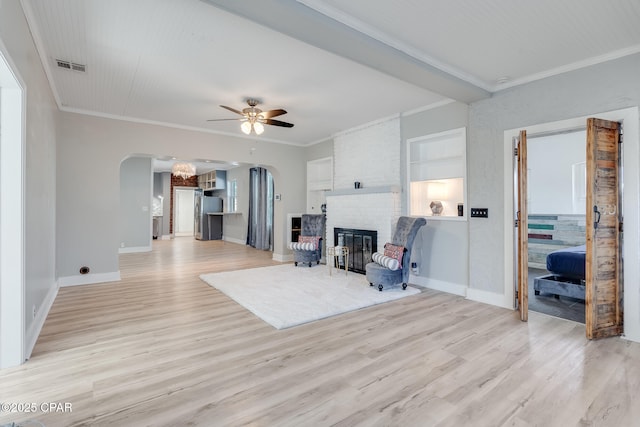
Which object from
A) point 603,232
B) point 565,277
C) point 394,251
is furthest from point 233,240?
point 603,232

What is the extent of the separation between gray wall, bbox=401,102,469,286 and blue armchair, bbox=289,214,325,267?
196cm

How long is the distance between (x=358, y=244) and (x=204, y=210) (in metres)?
8.05

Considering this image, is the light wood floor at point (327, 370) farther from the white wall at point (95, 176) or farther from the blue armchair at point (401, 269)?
the white wall at point (95, 176)

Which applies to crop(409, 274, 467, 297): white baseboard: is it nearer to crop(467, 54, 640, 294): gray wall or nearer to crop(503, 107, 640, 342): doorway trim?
crop(467, 54, 640, 294): gray wall

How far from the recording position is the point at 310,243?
6242mm

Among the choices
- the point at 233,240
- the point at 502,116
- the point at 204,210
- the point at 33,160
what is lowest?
the point at 233,240

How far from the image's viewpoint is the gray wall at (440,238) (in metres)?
4.36

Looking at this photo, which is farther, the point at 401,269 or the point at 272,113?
the point at 401,269

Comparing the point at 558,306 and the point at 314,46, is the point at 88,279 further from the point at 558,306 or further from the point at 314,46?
the point at 558,306

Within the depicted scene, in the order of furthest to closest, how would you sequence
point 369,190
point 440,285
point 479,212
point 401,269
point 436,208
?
point 369,190, point 436,208, point 440,285, point 401,269, point 479,212

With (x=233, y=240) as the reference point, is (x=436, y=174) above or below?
above

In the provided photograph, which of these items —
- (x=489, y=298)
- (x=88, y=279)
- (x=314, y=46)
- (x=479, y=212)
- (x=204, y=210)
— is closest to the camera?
(x=314, y=46)

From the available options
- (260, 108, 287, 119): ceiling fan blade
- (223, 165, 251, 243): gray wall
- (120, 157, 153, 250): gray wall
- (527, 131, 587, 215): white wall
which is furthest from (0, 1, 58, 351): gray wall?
(527, 131, 587, 215): white wall

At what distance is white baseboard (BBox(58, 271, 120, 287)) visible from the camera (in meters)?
4.86
